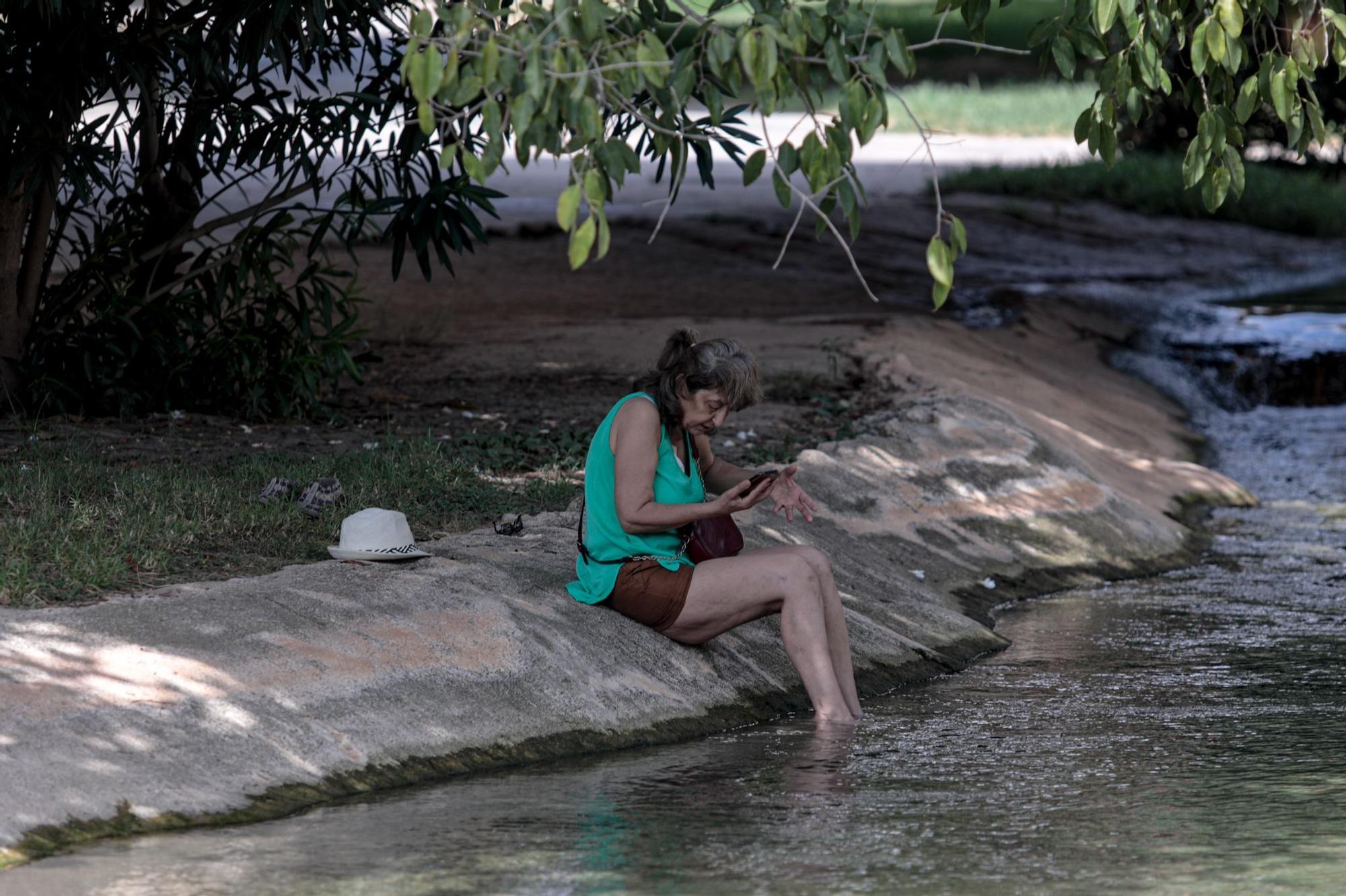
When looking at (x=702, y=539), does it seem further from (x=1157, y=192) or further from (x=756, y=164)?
(x=1157, y=192)

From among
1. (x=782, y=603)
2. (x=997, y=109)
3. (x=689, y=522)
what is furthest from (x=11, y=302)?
(x=997, y=109)

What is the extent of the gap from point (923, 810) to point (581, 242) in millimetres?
2167

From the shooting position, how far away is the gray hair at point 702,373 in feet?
17.6

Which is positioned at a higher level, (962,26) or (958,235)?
(962,26)

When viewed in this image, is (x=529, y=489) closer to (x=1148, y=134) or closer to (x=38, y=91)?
(x=38, y=91)

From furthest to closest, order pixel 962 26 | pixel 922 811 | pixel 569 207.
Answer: pixel 962 26, pixel 922 811, pixel 569 207

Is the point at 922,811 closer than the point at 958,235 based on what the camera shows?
No

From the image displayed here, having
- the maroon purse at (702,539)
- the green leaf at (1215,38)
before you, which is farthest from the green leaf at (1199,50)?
the maroon purse at (702,539)

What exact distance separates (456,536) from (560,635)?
117 centimetres

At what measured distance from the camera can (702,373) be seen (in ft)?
17.6

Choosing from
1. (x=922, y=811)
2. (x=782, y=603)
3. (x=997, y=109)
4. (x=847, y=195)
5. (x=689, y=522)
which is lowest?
(x=922, y=811)

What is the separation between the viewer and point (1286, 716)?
593cm

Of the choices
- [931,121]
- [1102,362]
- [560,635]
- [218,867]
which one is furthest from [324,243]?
[931,121]

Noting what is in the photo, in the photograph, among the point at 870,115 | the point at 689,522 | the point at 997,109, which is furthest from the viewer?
the point at 997,109
